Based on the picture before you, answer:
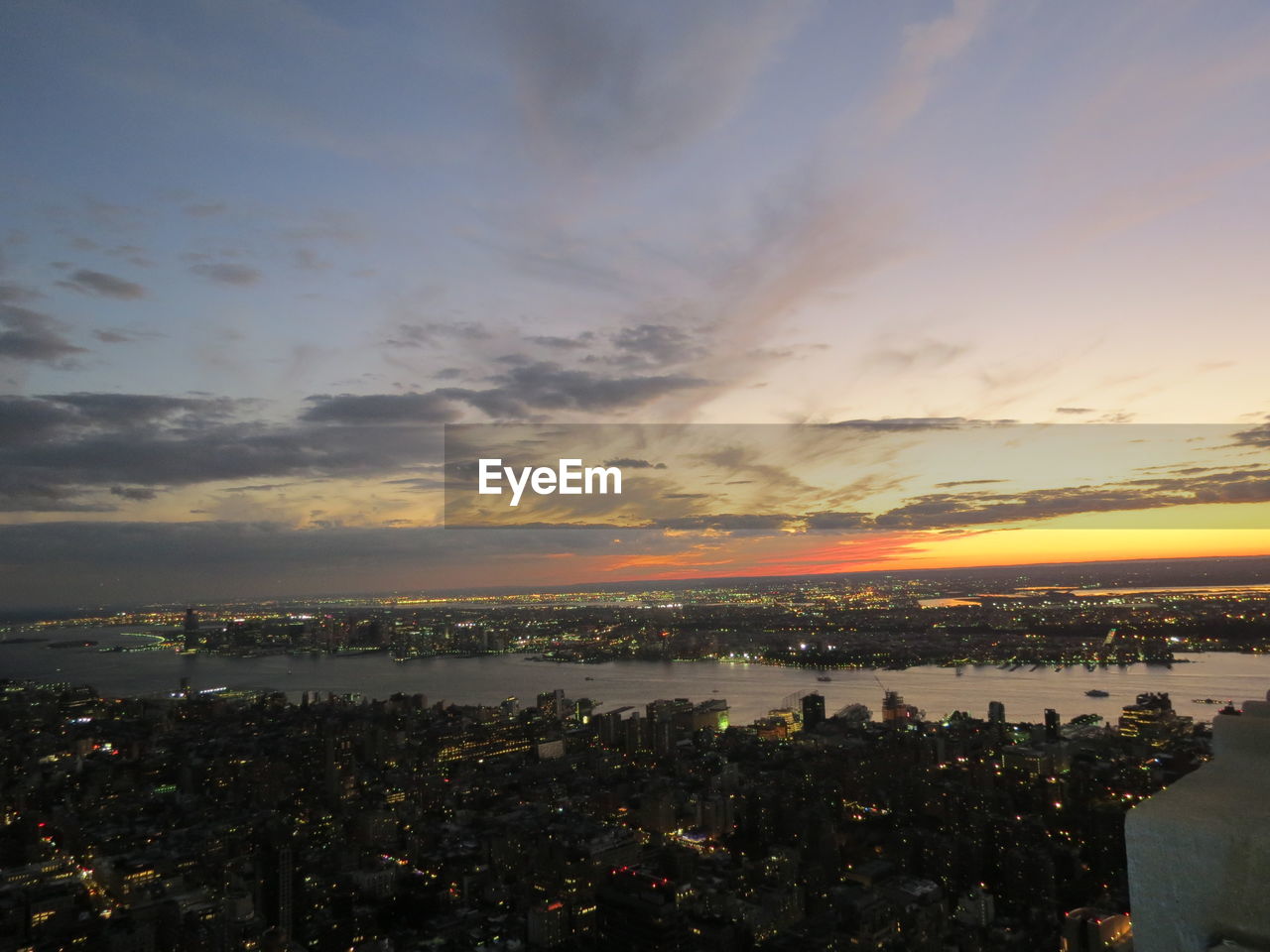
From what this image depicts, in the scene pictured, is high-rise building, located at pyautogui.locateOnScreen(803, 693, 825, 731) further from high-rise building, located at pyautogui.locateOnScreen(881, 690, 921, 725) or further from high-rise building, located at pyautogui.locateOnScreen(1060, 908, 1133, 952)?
high-rise building, located at pyautogui.locateOnScreen(1060, 908, 1133, 952)

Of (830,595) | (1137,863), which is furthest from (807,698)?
(830,595)

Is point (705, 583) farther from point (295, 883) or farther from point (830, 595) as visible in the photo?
point (295, 883)

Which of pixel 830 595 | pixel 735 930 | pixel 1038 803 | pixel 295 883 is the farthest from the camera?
pixel 830 595

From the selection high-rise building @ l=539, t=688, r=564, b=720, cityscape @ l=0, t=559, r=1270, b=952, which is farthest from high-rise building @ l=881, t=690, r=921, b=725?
high-rise building @ l=539, t=688, r=564, b=720

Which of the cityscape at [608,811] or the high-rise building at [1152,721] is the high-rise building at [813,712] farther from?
the high-rise building at [1152,721]

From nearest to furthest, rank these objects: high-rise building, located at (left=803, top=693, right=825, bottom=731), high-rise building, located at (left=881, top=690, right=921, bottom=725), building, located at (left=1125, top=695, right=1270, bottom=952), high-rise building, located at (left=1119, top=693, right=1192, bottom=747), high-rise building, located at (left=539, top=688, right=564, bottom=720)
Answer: building, located at (left=1125, top=695, right=1270, bottom=952) < high-rise building, located at (left=1119, top=693, right=1192, bottom=747) < high-rise building, located at (left=881, top=690, right=921, bottom=725) < high-rise building, located at (left=803, top=693, right=825, bottom=731) < high-rise building, located at (left=539, top=688, right=564, bottom=720)

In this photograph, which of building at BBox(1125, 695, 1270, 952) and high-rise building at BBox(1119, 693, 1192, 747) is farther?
high-rise building at BBox(1119, 693, 1192, 747)

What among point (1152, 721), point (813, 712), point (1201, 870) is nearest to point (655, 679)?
point (813, 712)
